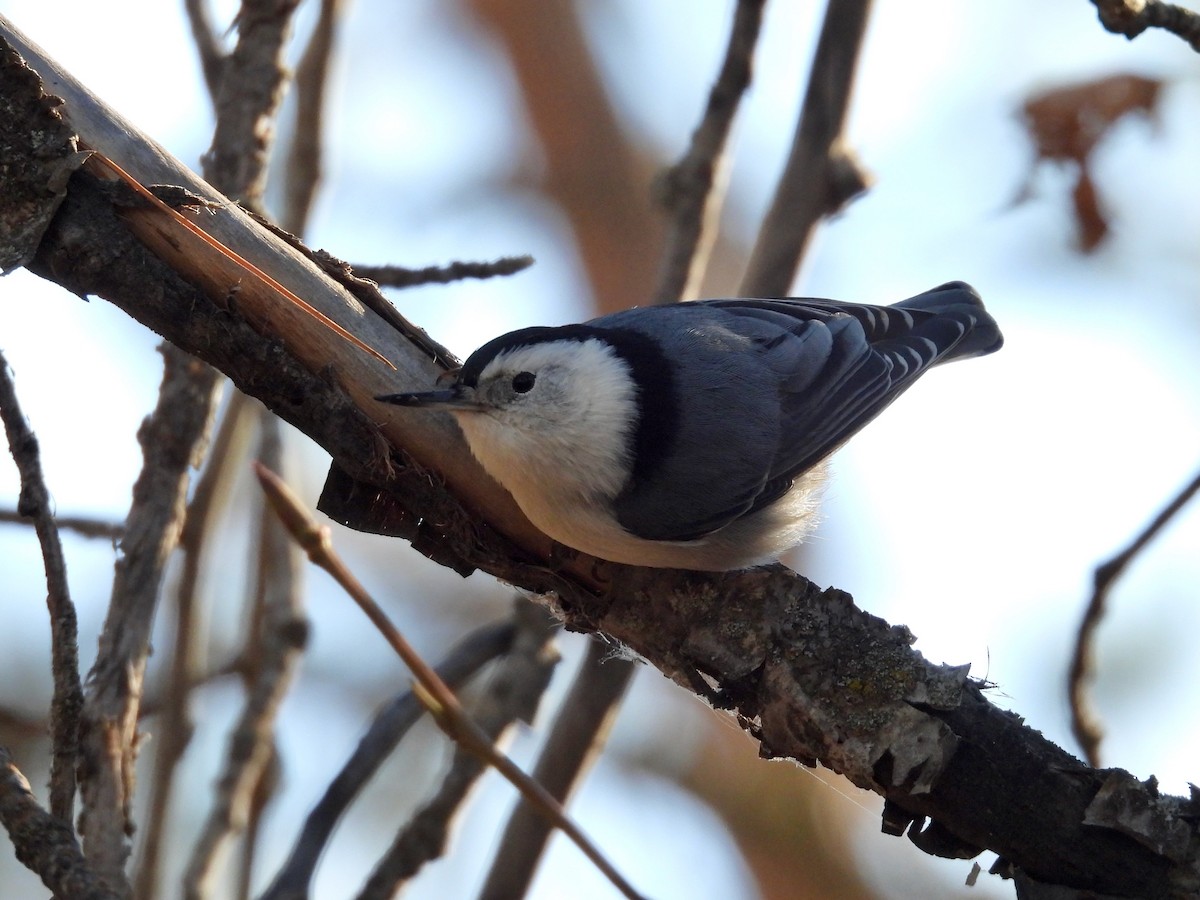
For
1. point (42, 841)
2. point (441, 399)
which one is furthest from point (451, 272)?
point (42, 841)

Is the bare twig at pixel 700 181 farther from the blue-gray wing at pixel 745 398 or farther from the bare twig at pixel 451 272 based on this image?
the bare twig at pixel 451 272

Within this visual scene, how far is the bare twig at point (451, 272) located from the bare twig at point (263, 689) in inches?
25.1

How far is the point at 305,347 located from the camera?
1.46m

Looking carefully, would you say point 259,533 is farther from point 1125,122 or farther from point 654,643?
point 1125,122

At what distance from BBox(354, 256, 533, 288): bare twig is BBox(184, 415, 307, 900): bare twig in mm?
638

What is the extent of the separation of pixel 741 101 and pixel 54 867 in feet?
5.52

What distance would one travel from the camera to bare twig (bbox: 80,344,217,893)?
141 cm

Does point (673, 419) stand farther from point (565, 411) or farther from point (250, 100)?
point (250, 100)

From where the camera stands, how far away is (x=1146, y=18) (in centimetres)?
157

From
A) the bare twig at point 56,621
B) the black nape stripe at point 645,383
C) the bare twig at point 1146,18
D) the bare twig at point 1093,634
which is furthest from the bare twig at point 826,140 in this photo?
the bare twig at point 56,621

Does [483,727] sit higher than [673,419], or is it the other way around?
[673,419]

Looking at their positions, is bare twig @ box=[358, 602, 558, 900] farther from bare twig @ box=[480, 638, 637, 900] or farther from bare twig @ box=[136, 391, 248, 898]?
bare twig @ box=[136, 391, 248, 898]

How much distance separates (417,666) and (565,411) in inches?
20.2

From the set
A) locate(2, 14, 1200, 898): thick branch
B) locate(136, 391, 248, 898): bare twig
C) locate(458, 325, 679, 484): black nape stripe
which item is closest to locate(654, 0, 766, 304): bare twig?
locate(458, 325, 679, 484): black nape stripe
